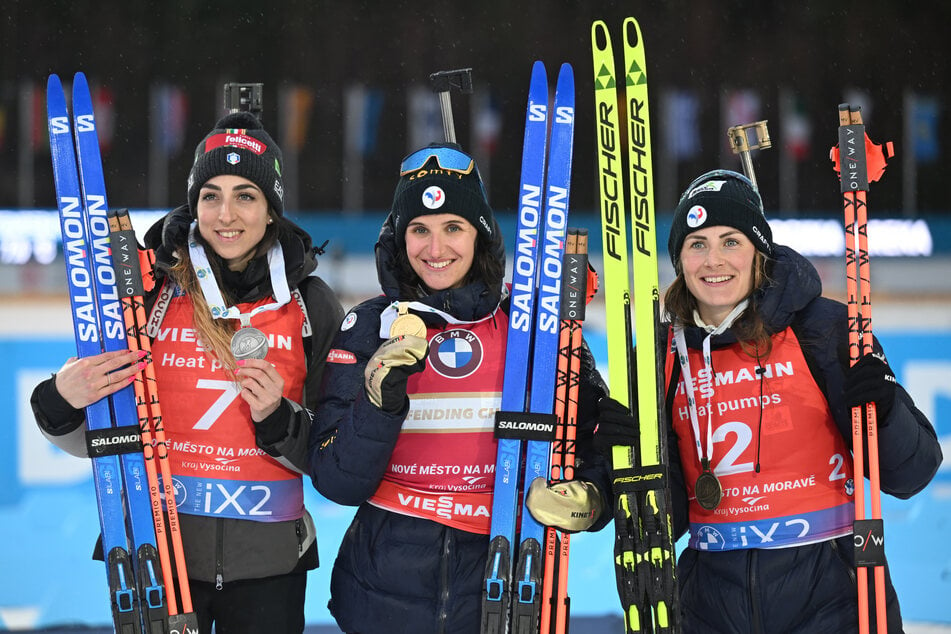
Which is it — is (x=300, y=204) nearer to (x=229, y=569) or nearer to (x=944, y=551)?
(x=944, y=551)

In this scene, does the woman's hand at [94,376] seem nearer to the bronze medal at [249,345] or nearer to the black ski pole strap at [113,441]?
the black ski pole strap at [113,441]

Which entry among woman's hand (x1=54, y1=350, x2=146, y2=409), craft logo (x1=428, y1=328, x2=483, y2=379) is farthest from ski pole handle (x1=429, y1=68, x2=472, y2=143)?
woman's hand (x1=54, y1=350, x2=146, y2=409)

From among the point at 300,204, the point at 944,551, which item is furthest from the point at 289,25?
the point at 944,551

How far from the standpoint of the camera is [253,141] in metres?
2.31

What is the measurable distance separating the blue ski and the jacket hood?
604 mm

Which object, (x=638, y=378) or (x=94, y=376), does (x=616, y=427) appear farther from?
(x=94, y=376)

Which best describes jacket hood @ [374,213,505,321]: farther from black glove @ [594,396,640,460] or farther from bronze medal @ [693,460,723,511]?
bronze medal @ [693,460,723,511]

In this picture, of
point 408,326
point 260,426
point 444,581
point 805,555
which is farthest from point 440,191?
point 805,555

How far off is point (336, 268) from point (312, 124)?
3.81 meters

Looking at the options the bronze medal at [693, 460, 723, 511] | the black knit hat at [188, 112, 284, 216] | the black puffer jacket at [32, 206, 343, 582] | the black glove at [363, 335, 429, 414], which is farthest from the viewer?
the black knit hat at [188, 112, 284, 216]

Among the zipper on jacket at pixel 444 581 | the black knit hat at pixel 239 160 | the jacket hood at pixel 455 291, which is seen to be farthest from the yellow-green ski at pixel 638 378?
the black knit hat at pixel 239 160

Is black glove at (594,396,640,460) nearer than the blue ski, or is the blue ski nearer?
black glove at (594,396,640,460)

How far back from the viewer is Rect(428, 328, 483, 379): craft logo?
2.04 meters

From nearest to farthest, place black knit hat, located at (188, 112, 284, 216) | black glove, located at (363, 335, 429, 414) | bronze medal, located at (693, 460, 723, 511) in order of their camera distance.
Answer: black glove, located at (363, 335, 429, 414) < bronze medal, located at (693, 460, 723, 511) < black knit hat, located at (188, 112, 284, 216)
